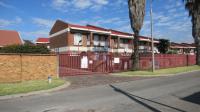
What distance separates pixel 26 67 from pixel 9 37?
92.1ft

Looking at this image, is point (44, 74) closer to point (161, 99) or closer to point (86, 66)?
point (86, 66)

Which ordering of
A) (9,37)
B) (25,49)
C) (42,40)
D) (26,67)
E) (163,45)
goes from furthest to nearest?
(42,40) → (163,45) → (9,37) → (25,49) → (26,67)

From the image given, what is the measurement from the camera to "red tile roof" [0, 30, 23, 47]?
42.4m

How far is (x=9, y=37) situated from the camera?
4456cm

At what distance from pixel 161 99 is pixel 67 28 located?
30.7 meters

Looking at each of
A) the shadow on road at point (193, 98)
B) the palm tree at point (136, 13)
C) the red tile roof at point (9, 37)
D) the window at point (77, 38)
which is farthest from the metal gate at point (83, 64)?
the red tile roof at point (9, 37)

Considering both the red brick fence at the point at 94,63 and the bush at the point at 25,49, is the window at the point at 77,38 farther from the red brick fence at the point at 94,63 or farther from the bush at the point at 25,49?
the bush at the point at 25,49

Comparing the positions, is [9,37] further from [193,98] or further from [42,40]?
[193,98]

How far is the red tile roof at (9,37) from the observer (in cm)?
4239

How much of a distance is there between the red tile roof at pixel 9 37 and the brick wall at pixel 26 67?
24.3m

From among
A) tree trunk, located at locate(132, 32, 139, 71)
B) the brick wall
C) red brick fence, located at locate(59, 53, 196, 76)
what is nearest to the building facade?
red brick fence, located at locate(59, 53, 196, 76)

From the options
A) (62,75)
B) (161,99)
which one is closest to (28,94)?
(161,99)

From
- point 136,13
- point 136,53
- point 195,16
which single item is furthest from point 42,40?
point 136,13

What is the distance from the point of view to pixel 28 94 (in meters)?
13.2
